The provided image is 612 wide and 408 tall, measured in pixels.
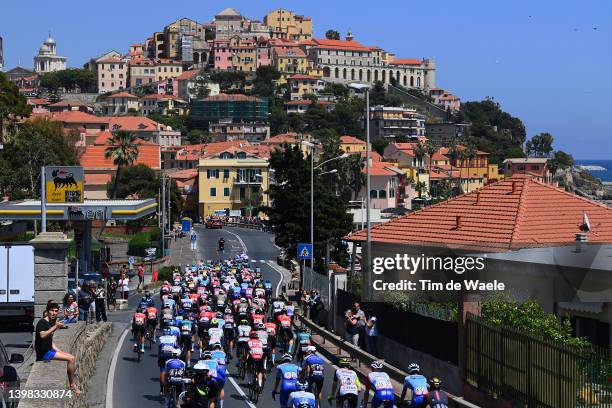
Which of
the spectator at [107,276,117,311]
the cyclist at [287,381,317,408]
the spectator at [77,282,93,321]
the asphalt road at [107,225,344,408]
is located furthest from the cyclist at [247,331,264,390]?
the spectator at [107,276,117,311]

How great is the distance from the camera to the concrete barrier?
1288cm

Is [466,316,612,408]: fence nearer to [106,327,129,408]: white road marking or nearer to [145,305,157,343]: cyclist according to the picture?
[106,327,129,408]: white road marking

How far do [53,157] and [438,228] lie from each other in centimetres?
6401

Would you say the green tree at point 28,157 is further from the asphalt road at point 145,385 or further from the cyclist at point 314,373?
the cyclist at point 314,373

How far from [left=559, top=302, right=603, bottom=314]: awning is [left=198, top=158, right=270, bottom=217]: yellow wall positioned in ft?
385

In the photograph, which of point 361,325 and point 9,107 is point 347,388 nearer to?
point 361,325

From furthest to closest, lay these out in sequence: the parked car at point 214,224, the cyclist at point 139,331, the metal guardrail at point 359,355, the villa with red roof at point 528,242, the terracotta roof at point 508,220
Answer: the parked car at point 214,224, the terracotta roof at point 508,220, the cyclist at point 139,331, the villa with red roof at point 528,242, the metal guardrail at point 359,355

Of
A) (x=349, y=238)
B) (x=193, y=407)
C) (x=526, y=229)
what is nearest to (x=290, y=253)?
(x=349, y=238)

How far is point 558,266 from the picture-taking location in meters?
25.0

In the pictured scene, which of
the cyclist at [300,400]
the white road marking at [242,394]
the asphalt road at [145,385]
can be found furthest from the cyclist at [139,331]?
the cyclist at [300,400]

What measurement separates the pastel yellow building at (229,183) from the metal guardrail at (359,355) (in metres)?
104

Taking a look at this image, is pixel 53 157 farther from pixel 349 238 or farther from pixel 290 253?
pixel 349 238

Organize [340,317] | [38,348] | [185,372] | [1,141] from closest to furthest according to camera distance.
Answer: [38,348] → [185,372] → [340,317] → [1,141]

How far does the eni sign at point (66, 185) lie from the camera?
1971 inches
